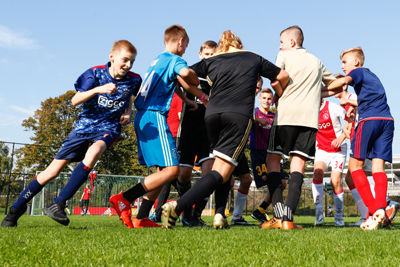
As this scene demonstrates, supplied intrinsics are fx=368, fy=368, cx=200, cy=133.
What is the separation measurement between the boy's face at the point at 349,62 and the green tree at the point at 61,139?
3119 cm

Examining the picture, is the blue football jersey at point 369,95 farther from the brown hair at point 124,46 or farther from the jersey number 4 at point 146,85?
the brown hair at point 124,46

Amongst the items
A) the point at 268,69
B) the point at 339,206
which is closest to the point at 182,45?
the point at 268,69

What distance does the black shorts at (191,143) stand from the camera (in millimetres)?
5598

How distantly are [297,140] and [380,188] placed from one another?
1198 mm

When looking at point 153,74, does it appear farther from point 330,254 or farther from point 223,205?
point 330,254

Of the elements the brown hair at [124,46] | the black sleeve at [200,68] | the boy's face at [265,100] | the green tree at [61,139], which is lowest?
the green tree at [61,139]

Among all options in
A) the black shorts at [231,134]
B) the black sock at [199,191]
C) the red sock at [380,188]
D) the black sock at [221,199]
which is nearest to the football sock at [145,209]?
the black sock at [221,199]

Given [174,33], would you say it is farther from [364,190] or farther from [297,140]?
[364,190]

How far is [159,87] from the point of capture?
4.40m

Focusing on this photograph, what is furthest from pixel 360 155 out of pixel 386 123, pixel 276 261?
pixel 276 261

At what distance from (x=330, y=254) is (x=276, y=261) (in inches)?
19.0

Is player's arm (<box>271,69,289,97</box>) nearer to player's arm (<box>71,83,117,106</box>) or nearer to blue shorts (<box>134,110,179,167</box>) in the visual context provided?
blue shorts (<box>134,110,179,167</box>)

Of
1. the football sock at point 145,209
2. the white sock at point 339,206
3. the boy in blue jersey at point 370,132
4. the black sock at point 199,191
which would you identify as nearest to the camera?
the black sock at point 199,191

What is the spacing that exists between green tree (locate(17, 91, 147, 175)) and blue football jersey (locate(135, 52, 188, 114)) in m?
30.8
